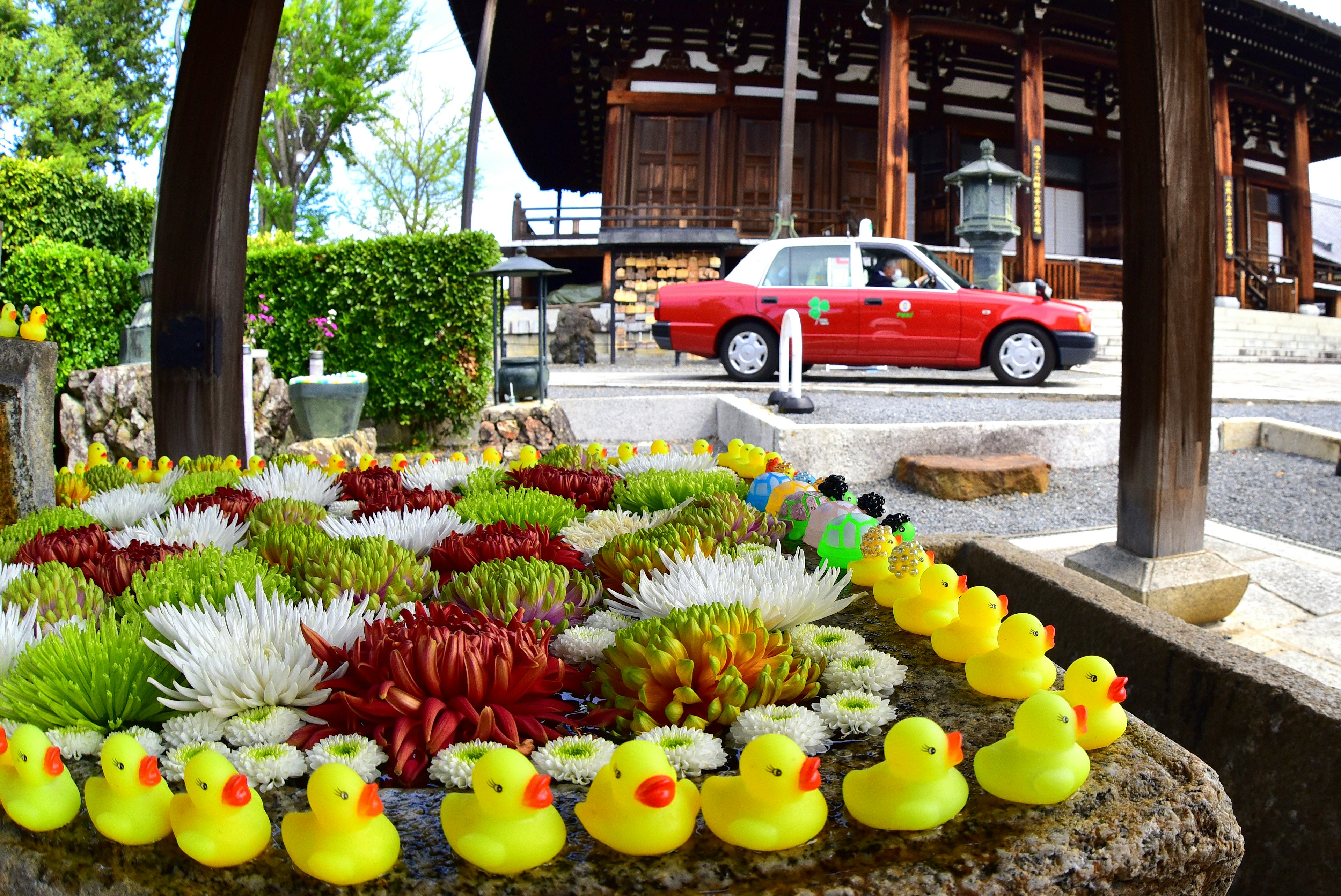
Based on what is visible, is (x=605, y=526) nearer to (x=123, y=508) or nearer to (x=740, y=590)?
(x=740, y=590)

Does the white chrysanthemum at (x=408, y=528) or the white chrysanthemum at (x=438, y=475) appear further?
the white chrysanthemum at (x=438, y=475)

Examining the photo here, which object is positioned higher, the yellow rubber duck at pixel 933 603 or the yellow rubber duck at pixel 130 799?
the yellow rubber duck at pixel 933 603

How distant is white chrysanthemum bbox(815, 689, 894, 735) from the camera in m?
→ 0.97

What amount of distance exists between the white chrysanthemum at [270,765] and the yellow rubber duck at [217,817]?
96 millimetres

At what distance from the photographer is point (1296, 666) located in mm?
2498

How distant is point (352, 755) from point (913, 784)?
0.55 metres

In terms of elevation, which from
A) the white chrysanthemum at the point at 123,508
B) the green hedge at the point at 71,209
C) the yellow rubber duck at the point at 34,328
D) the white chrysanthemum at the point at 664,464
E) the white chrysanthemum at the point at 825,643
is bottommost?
the white chrysanthemum at the point at 825,643

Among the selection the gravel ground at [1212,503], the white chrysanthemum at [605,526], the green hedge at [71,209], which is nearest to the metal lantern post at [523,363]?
the gravel ground at [1212,503]

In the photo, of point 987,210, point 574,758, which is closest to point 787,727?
point 574,758

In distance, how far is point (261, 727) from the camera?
0.94 metres

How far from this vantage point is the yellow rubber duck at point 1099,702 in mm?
911

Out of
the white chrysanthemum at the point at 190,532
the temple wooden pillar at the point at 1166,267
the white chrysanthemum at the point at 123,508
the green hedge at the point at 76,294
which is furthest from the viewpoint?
the green hedge at the point at 76,294

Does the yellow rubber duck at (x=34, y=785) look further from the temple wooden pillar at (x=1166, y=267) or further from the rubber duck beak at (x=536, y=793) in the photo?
the temple wooden pillar at (x=1166, y=267)

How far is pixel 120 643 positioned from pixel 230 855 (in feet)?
1.37
